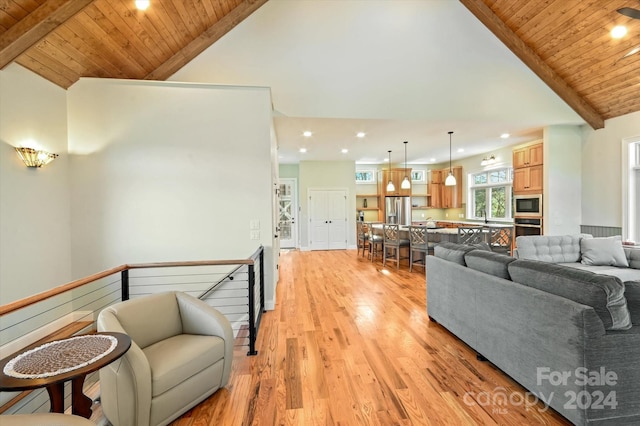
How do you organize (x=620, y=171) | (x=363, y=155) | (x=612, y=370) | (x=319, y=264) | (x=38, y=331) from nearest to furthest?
(x=612, y=370), (x=38, y=331), (x=620, y=171), (x=319, y=264), (x=363, y=155)

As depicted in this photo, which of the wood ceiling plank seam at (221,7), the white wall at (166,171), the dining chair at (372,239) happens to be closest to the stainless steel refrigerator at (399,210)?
the dining chair at (372,239)

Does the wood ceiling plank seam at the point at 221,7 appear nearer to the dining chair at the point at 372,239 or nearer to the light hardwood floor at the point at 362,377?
the light hardwood floor at the point at 362,377

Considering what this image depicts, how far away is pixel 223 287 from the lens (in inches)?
152

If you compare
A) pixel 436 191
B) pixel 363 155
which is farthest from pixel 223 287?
pixel 436 191

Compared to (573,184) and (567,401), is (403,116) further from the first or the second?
(567,401)

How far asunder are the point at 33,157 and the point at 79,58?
1246 mm

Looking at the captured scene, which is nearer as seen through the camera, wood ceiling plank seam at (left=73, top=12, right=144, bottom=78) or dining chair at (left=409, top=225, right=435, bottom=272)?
wood ceiling plank seam at (left=73, top=12, right=144, bottom=78)

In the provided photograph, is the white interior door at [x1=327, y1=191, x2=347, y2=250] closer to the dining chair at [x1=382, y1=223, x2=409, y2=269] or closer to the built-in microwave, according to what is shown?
the dining chair at [x1=382, y1=223, x2=409, y2=269]

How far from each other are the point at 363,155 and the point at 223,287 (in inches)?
225

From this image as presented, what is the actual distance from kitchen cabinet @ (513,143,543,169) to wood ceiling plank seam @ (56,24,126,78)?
285 inches

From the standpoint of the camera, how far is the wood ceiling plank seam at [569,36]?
145 inches

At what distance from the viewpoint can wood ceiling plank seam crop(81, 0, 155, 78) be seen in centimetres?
295

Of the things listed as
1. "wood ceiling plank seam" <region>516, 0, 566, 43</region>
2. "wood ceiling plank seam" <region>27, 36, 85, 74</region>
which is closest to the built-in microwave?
"wood ceiling plank seam" <region>516, 0, 566, 43</region>

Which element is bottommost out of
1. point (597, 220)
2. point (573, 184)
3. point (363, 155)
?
point (597, 220)
